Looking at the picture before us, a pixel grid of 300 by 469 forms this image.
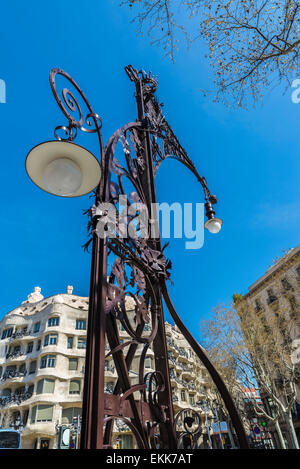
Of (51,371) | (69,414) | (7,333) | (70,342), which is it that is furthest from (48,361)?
(7,333)

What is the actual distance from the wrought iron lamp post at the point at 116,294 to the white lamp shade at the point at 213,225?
1.61 metres

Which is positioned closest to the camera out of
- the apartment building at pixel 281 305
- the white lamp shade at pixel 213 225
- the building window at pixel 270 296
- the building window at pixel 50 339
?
the white lamp shade at pixel 213 225

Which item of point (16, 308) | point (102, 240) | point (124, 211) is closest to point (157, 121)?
point (124, 211)

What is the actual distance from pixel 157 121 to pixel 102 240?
258cm

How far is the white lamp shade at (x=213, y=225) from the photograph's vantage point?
14.8 ft

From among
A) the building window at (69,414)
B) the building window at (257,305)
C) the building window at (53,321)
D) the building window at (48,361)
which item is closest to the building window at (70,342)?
the building window at (48,361)

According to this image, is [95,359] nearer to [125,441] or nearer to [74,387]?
[74,387]

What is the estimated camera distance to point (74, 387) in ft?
93.5

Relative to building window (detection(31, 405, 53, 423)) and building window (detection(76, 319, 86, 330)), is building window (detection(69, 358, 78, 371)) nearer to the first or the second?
building window (detection(76, 319, 86, 330))

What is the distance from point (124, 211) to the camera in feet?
8.75

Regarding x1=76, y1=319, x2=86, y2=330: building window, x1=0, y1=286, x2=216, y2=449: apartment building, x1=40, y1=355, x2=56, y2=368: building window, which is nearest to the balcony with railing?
x1=0, y1=286, x2=216, y2=449: apartment building

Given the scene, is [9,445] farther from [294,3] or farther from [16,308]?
[16,308]

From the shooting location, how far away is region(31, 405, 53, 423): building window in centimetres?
2551

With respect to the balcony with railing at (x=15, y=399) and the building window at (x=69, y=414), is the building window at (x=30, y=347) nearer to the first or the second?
the balcony with railing at (x=15, y=399)
